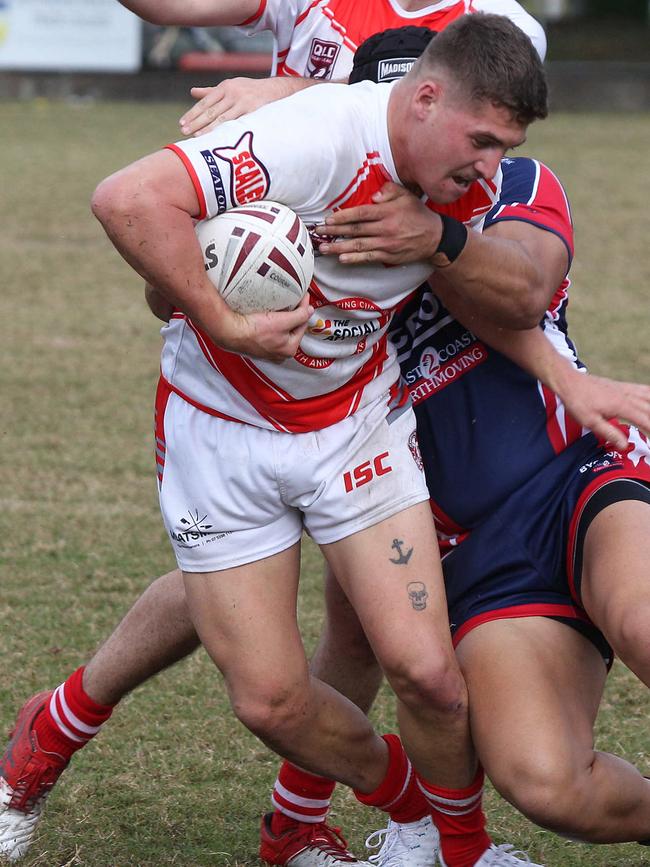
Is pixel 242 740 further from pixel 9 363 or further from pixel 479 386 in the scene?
pixel 9 363

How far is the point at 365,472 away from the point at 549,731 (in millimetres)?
795

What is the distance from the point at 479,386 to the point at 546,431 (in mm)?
223

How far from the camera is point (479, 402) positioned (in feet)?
12.4

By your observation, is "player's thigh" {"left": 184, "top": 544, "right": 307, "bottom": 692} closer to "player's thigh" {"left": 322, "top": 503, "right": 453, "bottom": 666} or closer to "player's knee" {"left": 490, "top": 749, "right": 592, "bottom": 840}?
"player's thigh" {"left": 322, "top": 503, "right": 453, "bottom": 666}

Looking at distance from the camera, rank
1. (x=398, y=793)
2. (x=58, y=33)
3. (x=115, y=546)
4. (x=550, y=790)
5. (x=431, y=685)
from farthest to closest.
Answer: (x=58, y=33) → (x=115, y=546) → (x=398, y=793) → (x=431, y=685) → (x=550, y=790)

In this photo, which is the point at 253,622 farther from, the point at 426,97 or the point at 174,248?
the point at 426,97

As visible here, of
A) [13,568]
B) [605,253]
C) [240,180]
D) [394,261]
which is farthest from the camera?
[605,253]

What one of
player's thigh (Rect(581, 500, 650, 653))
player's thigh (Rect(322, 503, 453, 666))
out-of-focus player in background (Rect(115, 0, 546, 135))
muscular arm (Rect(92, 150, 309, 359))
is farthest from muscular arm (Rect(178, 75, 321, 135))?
player's thigh (Rect(581, 500, 650, 653))

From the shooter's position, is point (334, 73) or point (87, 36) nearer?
point (334, 73)

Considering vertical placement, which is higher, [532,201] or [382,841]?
[532,201]

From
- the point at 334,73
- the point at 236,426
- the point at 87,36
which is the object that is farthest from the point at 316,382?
the point at 87,36

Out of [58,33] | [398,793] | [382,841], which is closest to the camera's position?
[398,793]

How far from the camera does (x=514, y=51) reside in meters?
3.18

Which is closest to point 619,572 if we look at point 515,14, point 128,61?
point 515,14
